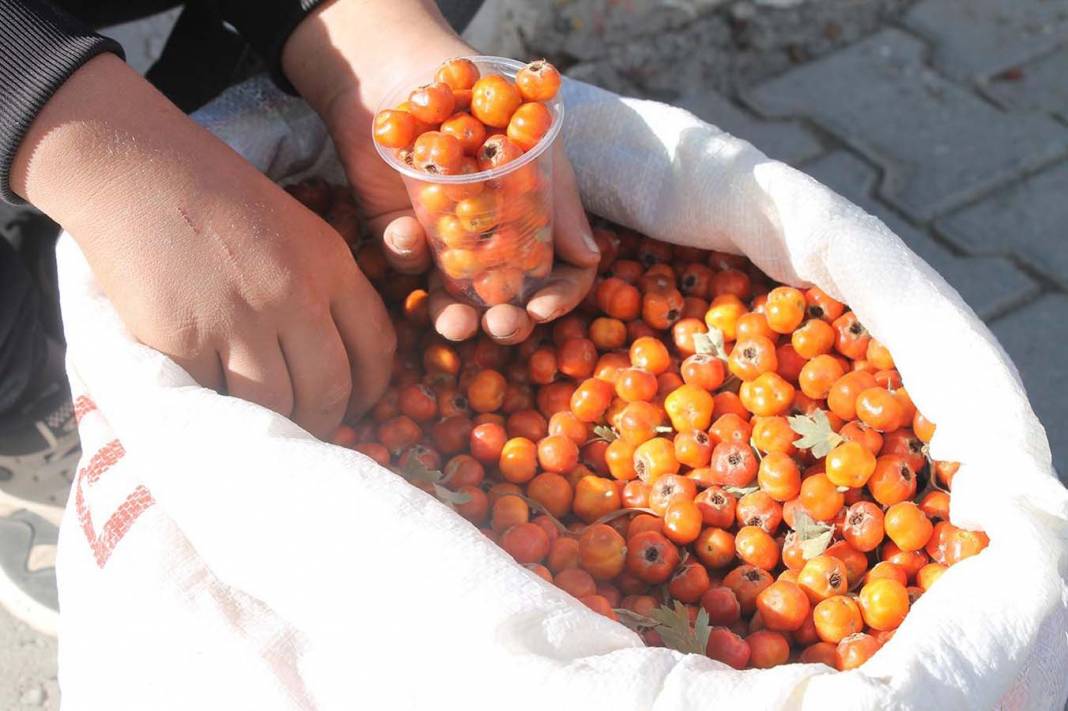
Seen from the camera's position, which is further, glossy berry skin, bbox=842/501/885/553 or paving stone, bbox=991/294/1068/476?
paving stone, bbox=991/294/1068/476

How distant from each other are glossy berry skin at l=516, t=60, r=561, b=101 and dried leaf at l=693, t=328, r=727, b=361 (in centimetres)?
51

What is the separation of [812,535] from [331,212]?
3.23 ft

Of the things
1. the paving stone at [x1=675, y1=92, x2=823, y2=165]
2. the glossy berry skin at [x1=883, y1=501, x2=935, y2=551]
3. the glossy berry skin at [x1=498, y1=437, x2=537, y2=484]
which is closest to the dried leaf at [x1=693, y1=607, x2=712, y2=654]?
the glossy berry skin at [x1=883, y1=501, x2=935, y2=551]

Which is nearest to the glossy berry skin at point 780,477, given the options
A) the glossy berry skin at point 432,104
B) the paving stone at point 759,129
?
the glossy berry skin at point 432,104

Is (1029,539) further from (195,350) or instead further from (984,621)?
(195,350)

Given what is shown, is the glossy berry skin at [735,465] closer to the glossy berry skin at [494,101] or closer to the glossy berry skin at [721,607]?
the glossy berry skin at [721,607]

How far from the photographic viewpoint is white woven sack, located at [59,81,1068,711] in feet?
3.73

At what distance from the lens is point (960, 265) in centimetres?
270

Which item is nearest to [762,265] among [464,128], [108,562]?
[464,128]

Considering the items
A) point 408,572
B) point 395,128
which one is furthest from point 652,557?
point 395,128

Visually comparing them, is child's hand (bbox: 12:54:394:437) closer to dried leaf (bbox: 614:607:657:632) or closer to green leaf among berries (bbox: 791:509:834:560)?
dried leaf (bbox: 614:607:657:632)

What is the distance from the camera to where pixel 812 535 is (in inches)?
62.7

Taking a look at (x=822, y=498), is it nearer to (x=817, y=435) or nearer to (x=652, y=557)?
(x=817, y=435)

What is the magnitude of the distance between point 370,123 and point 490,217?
33 centimetres
